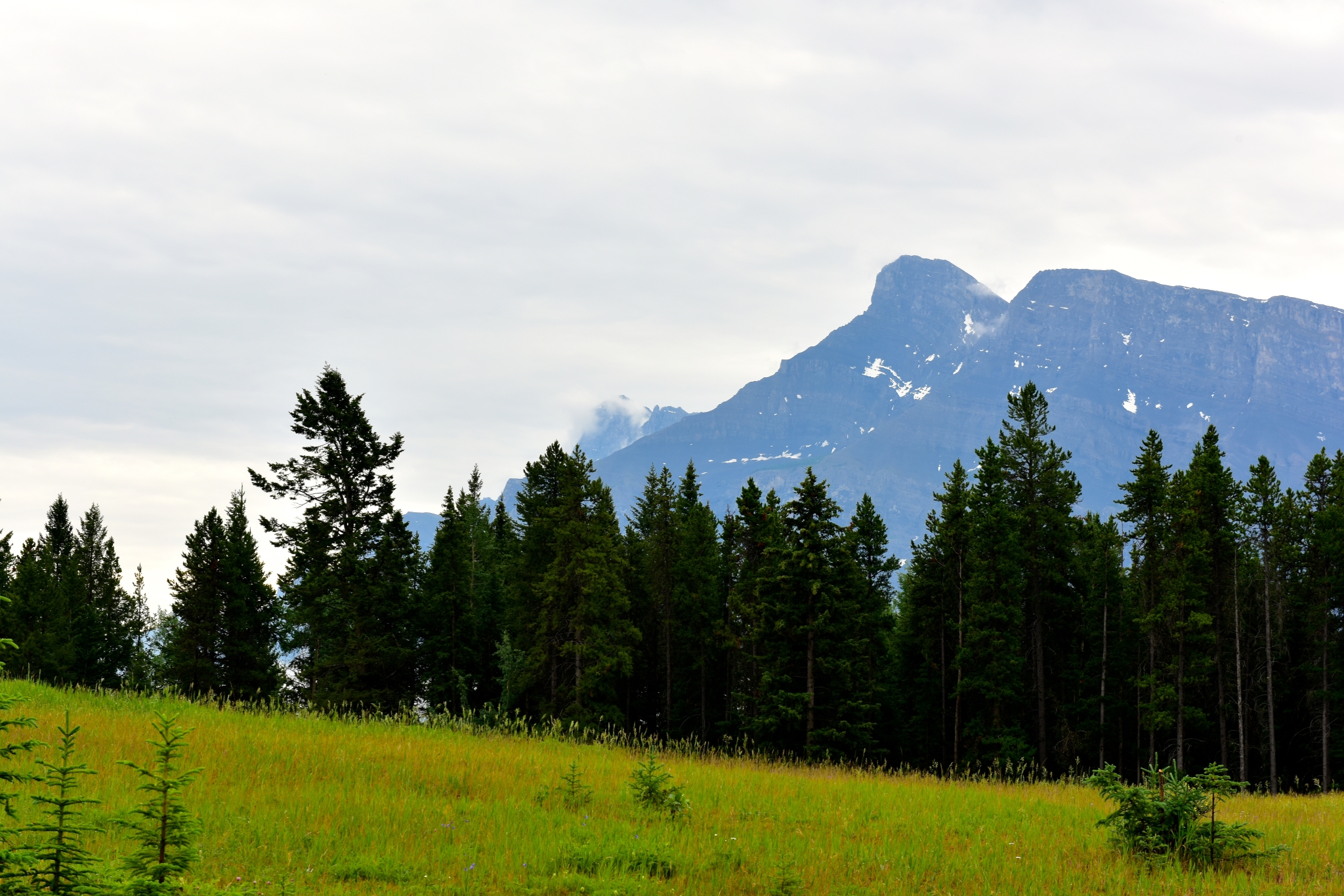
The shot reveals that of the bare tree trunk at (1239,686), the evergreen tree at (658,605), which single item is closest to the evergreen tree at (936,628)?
the bare tree trunk at (1239,686)

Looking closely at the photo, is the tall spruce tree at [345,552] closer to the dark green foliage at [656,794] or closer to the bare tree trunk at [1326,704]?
the dark green foliage at [656,794]

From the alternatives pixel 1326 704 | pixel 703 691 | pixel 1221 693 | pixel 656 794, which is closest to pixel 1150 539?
pixel 1221 693

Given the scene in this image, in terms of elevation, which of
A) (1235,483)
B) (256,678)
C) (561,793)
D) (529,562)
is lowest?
(256,678)

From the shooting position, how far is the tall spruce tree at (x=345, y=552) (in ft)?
128

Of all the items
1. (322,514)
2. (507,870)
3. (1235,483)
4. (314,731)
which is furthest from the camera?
(1235,483)

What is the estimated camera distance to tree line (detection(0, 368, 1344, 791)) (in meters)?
40.4

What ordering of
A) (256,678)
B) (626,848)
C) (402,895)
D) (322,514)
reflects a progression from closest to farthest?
(402,895) → (626,848) → (322,514) → (256,678)

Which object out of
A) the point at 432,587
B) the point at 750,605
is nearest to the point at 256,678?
the point at 432,587

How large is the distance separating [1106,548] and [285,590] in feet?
135

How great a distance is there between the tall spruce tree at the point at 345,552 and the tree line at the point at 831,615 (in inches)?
4.9

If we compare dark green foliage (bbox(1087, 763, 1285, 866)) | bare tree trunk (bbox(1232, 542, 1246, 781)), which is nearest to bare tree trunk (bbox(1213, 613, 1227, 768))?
bare tree trunk (bbox(1232, 542, 1246, 781))

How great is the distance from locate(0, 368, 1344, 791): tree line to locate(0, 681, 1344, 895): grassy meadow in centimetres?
2613

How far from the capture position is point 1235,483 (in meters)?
43.2

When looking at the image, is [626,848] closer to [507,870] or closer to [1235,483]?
[507,870]
